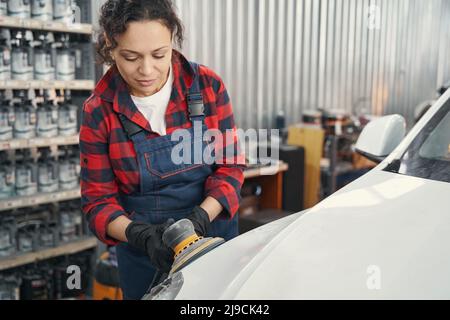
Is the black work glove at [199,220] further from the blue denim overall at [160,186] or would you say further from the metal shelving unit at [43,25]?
the metal shelving unit at [43,25]

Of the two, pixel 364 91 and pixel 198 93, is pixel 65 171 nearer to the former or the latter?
pixel 198 93

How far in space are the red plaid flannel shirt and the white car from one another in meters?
0.39

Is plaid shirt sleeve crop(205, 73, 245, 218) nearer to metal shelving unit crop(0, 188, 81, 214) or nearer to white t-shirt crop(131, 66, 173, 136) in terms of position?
white t-shirt crop(131, 66, 173, 136)

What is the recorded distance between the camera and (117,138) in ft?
4.96

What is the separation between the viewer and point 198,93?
61.2 inches

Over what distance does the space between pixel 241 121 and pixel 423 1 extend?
15.3 ft

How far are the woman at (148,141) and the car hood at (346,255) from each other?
12.3 inches

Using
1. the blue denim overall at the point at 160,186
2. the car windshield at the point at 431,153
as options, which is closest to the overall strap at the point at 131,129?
the blue denim overall at the point at 160,186

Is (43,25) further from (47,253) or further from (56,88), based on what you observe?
(47,253)

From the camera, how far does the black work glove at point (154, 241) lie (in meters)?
1.29

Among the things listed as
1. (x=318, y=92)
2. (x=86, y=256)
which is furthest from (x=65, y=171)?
(x=318, y=92)

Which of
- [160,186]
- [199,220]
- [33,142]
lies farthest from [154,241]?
[33,142]
